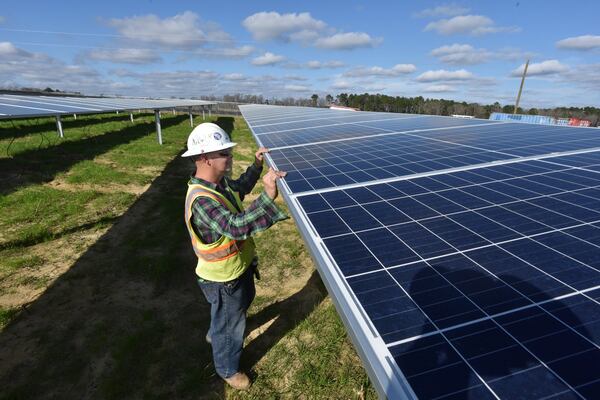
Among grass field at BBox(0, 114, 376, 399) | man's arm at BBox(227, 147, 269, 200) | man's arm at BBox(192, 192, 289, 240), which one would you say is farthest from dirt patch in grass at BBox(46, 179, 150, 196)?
man's arm at BBox(192, 192, 289, 240)

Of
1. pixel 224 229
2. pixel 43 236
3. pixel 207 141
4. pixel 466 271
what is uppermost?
pixel 207 141

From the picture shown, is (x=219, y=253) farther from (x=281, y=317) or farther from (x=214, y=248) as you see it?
(x=281, y=317)

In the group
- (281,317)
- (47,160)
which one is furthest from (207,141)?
(47,160)

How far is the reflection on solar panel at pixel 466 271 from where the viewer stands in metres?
1.87

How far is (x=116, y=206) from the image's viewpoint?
1051cm

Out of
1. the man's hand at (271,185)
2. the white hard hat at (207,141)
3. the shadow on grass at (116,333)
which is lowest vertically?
the shadow on grass at (116,333)

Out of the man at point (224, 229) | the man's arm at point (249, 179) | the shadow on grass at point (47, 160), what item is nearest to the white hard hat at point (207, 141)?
the man at point (224, 229)

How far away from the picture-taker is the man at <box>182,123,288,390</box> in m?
2.85

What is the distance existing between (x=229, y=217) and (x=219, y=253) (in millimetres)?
781

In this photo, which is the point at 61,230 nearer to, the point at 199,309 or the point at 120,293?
the point at 120,293

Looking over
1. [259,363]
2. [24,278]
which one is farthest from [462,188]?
[24,278]

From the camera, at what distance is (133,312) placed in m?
5.76

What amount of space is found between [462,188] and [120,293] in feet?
20.5

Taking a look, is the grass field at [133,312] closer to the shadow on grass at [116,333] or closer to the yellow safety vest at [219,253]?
the shadow on grass at [116,333]
